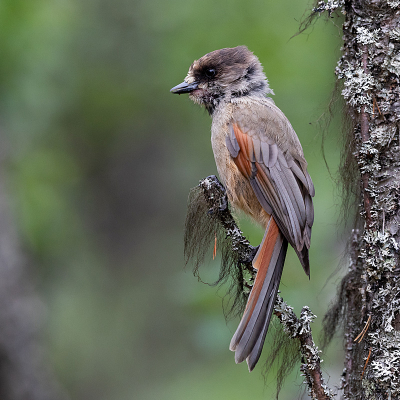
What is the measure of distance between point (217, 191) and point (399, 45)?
3.69 feet

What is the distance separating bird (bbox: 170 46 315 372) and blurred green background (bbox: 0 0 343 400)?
0.93 ft

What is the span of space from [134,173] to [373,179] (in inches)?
196

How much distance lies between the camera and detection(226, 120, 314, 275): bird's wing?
113 inches

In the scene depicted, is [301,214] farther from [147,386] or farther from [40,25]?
[147,386]

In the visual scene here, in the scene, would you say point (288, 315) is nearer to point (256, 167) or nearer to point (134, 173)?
point (256, 167)

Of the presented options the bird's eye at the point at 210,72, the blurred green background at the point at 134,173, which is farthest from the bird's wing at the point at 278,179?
the bird's eye at the point at 210,72

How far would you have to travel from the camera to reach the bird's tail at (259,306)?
2.38m

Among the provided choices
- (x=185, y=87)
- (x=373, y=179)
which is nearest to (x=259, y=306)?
(x=373, y=179)

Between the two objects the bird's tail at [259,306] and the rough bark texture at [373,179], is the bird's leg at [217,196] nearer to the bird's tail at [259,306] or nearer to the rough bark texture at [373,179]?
the bird's tail at [259,306]

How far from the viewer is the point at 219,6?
4703mm

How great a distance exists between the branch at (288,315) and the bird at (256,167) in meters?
0.07

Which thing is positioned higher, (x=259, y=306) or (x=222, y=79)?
(x=222, y=79)

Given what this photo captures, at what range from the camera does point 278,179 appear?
3104 mm

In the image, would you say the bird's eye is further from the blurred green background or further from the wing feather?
the wing feather
